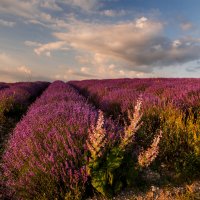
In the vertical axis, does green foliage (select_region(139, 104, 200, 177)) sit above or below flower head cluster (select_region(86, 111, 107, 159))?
below

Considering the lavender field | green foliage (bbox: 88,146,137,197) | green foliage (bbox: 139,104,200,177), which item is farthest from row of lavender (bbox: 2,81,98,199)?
green foliage (bbox: 139,104,200,177)

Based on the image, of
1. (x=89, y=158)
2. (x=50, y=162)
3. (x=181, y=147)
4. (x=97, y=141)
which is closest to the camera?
(x=97, y=141)

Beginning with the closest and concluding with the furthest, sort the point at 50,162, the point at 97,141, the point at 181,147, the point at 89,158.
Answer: the point at 97,141
the point at 89,158
the point at 50,162
the point at 181,147

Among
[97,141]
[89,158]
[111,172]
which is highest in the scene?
[97,141]

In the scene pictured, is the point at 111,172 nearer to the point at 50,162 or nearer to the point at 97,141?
the point at 97,141

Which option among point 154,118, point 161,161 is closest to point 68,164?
point 161,161

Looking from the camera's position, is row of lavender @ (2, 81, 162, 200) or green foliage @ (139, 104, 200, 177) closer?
row of lavender @ (2, 81, 162, 200)

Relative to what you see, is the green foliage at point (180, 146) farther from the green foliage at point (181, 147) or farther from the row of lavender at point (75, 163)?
the row of lavender at point (75, 163)

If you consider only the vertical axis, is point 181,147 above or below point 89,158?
below

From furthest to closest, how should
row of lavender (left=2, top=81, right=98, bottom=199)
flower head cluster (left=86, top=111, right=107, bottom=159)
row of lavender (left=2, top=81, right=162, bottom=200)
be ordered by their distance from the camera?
row of lavender (left=2, top=81, right=98, bottom=199)
row of lavender (left=2, top=81, right=162, bottom=200)
flower head cluster (left=86, top=111, right=107, bottom=159)

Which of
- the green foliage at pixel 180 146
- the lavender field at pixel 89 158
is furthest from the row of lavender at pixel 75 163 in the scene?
the green foliage at pixel 180 146

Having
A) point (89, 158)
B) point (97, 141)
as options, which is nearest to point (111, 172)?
point (89, 158)

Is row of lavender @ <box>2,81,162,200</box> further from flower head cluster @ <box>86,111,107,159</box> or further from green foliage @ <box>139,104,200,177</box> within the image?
green foliage @ <box>139,104,200,177</box>

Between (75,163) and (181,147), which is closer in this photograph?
(75,163)
